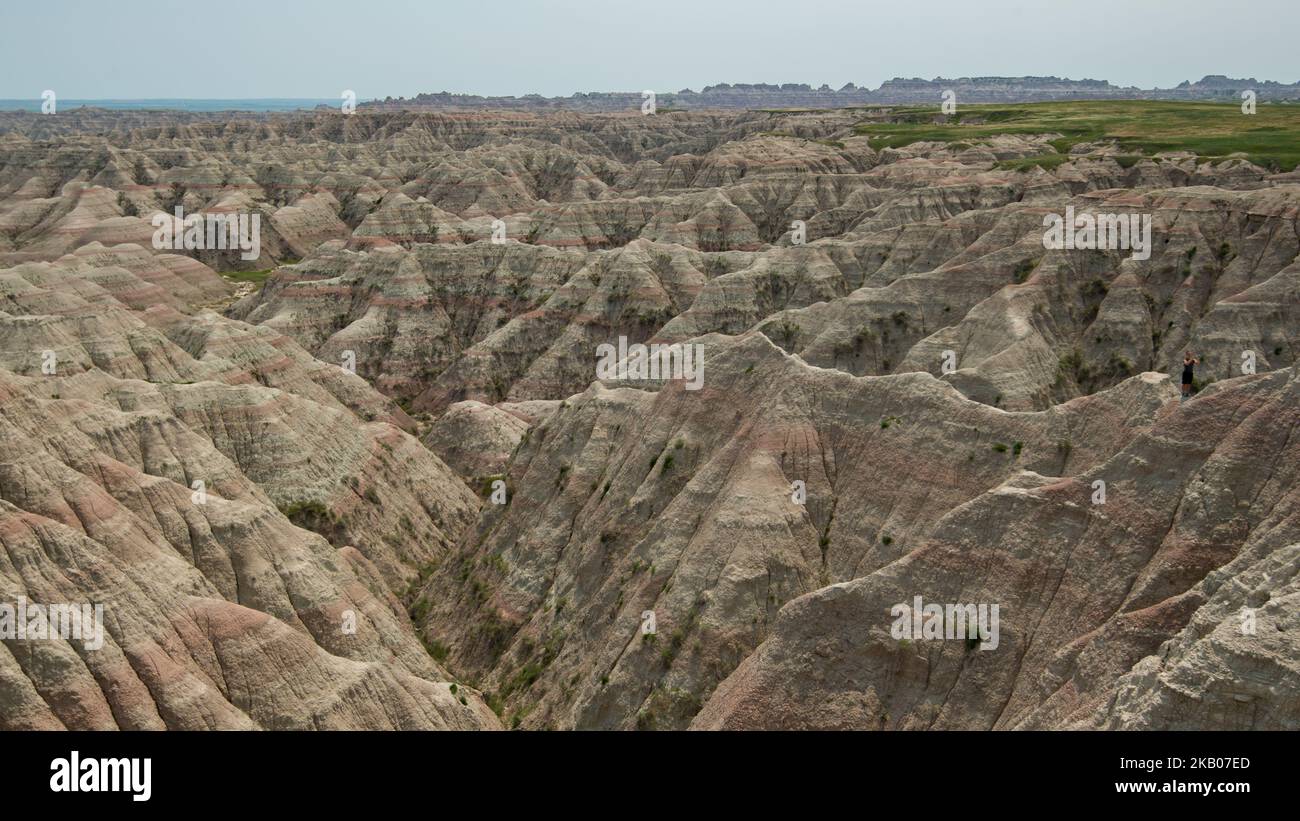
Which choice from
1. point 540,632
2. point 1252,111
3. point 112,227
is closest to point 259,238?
point 112,227

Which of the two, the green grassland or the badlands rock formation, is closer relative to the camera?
the badlands rock formation

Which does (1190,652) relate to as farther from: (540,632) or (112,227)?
(112,227)

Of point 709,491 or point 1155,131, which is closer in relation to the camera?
point 709,491

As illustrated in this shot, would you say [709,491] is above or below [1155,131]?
below

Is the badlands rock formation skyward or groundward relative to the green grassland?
groundward
